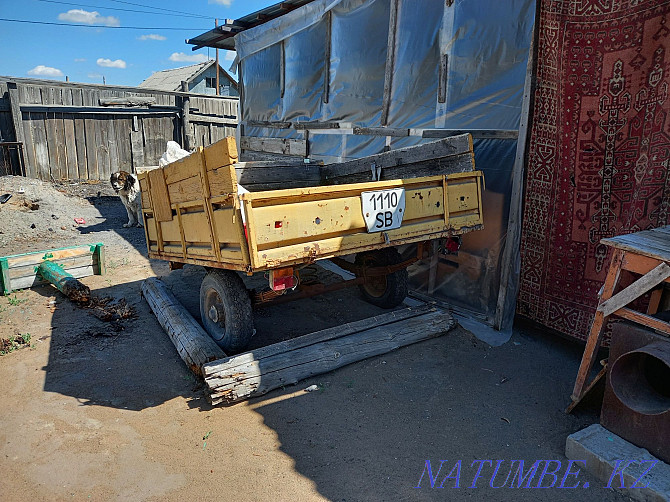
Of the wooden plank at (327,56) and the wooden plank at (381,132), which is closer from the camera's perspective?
the wooden plank at (381,132)

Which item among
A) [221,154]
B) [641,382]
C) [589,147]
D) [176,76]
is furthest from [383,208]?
[176,76]

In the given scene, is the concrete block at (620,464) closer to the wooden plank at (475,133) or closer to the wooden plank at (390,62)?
the wooden plank at (475,133)

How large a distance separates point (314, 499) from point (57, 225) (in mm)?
9133

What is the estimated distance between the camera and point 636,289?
10.0 feet

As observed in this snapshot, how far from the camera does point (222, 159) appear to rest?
140 inches

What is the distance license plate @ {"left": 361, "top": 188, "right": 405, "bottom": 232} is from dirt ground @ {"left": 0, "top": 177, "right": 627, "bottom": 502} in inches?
52.8

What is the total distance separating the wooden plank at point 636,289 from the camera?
295 cm

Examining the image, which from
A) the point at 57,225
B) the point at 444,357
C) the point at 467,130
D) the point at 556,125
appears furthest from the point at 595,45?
the point at 57,225

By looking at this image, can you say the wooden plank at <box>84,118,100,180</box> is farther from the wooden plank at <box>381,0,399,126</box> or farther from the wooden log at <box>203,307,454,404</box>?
the wooden log at <box>203,307,454,404</box>

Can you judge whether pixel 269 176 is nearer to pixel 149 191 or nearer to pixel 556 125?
pixel 149 191

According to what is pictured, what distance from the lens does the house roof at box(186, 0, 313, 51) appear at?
822 centimetres

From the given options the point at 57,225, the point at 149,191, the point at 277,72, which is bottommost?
the point at 57,225

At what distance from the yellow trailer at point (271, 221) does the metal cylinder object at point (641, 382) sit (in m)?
1.82

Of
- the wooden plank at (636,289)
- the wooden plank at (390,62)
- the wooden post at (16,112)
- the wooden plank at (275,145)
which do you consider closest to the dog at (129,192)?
the wooden plank at (275,145)
